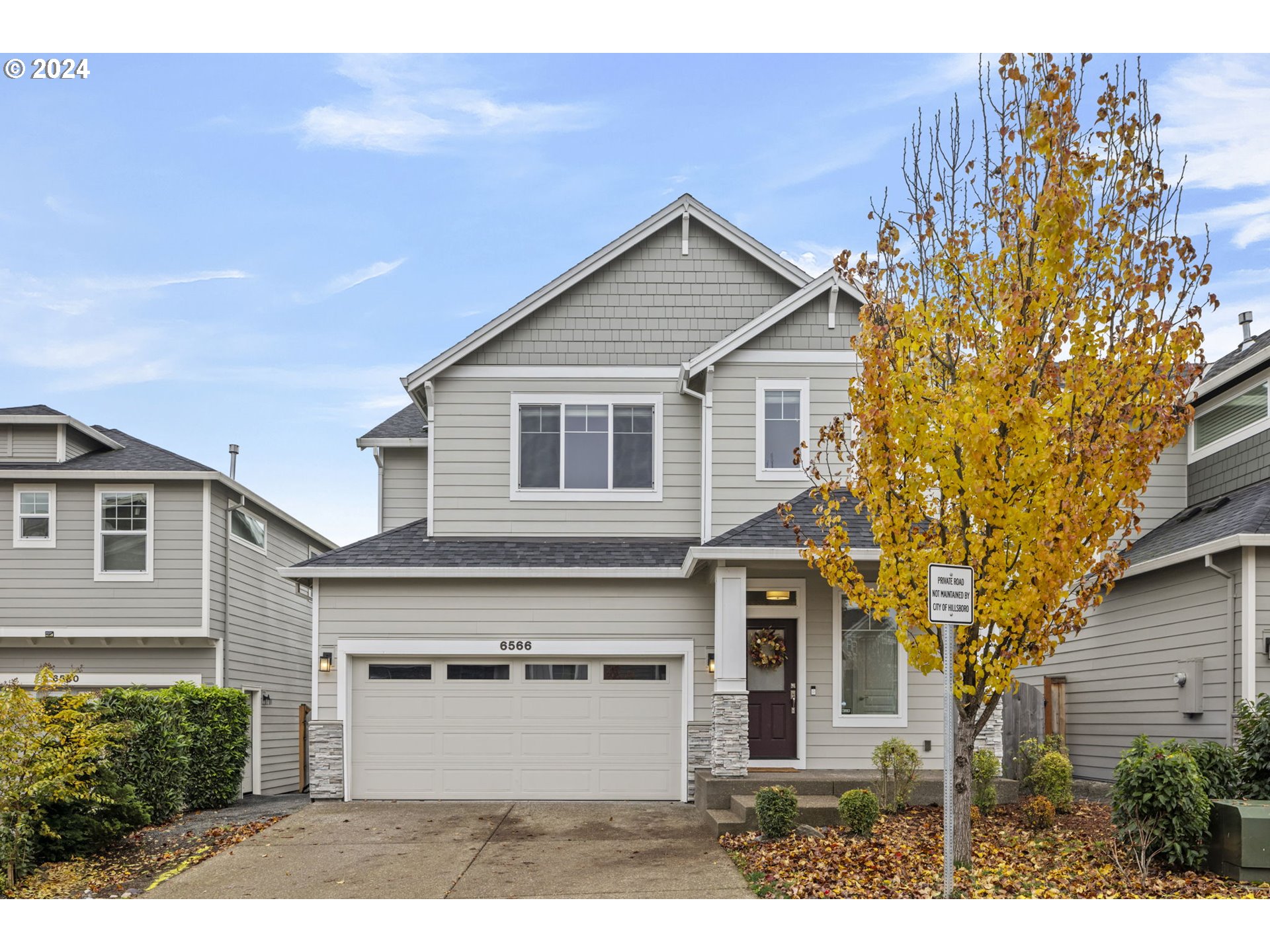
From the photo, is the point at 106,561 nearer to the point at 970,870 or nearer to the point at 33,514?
the point at 33,514

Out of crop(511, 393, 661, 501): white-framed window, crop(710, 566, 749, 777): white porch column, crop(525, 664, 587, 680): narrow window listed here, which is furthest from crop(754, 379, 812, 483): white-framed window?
crop(525, 664, 587, 680): narrow window

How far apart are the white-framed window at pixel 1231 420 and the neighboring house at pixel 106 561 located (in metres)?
14.8

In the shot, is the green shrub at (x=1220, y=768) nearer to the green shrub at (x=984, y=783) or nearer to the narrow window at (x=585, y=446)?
the green shrub at (x=984, y=783)

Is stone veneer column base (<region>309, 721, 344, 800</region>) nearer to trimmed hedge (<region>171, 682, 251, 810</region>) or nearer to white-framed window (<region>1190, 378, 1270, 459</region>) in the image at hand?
trimmed hedge (<region>171, 682, 251, 810</region>)

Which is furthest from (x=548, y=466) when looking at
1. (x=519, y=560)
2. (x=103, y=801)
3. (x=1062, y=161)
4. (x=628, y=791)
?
(x=1062, y=161)

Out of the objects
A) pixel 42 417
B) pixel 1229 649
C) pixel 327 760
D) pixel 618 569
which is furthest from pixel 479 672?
pixel 1229 649

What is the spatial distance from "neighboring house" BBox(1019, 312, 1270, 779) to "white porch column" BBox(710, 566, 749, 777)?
12.2ft

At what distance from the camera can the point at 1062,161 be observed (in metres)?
8.36

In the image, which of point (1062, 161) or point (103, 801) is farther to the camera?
point (103, 801)

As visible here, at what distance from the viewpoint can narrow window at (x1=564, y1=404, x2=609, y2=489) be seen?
16.2 m

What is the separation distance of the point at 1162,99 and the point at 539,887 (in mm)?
8194

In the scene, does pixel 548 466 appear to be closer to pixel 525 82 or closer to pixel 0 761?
pixel 525 82

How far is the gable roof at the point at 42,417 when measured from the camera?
1762cm

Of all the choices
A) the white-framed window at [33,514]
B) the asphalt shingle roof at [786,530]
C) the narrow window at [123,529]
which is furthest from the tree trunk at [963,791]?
the white-framed window at [33,514]
